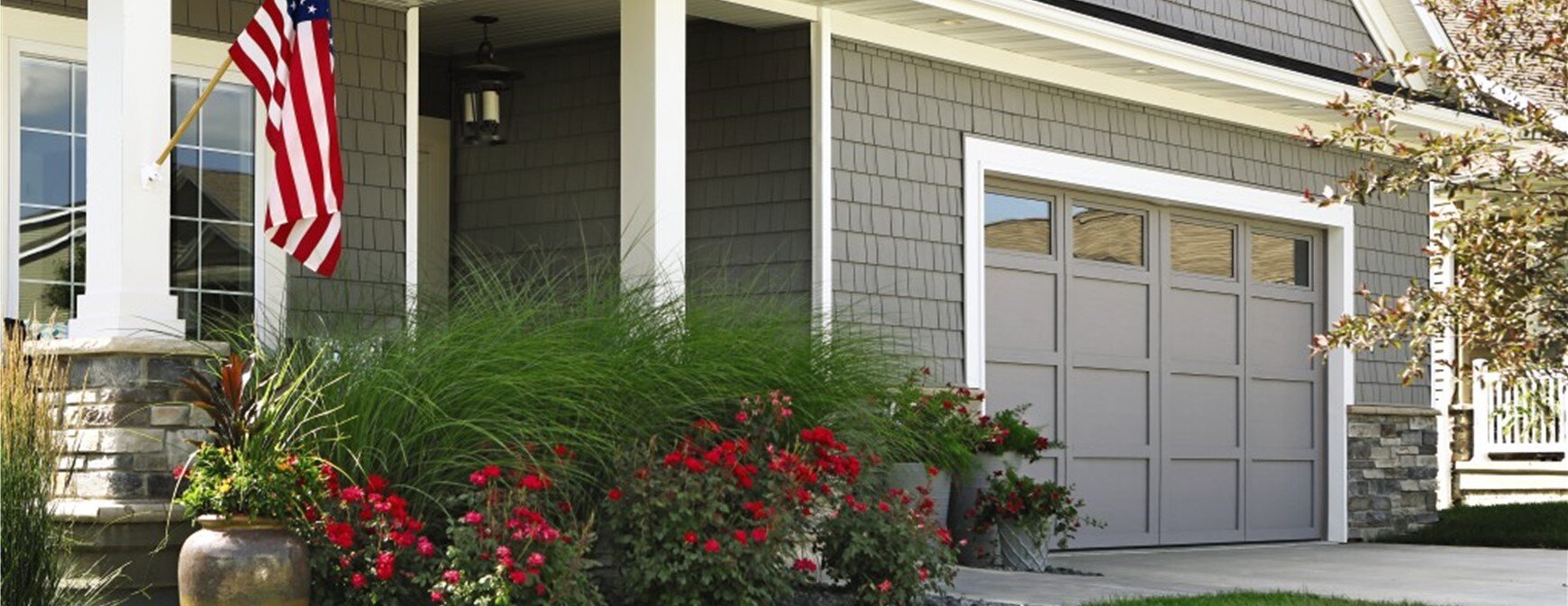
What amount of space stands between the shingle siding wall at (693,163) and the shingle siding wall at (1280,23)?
2.32 m

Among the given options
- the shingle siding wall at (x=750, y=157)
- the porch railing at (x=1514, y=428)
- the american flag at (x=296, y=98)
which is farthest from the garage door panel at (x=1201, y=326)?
the american flag at (x=296, y=98)

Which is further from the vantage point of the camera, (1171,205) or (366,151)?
(1171,205)

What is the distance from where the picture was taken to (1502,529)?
14.5 meters

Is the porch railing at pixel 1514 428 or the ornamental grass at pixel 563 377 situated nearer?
the ornamental grass at pixel 563 377

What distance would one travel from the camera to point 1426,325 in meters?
8.54

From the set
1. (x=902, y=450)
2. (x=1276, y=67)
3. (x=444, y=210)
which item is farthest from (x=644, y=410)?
(x=1276, y=67)

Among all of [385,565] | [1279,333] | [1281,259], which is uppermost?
[1281,259]

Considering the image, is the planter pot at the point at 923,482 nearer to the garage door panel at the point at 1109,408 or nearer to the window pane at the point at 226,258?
the garage door panel at the point at 1109,408

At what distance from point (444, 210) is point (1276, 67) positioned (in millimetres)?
5099

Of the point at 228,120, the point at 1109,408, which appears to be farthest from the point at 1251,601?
the point at 228,120

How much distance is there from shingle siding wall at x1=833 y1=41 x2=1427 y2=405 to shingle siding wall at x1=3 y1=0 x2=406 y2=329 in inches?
87.6

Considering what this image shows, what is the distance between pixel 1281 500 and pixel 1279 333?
3.71 feet

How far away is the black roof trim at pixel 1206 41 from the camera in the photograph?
11.4m

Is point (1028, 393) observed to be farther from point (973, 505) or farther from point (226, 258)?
point (226, 258)
